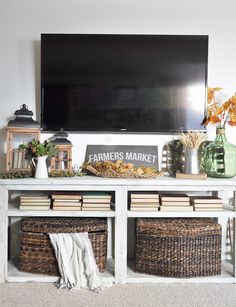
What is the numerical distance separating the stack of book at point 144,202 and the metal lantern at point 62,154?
47cm

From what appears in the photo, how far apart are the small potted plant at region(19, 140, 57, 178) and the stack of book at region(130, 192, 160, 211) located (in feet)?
1.78

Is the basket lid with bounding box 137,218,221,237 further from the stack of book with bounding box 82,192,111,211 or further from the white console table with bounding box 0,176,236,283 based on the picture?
the stack of book with bounding box 82,192,111,211

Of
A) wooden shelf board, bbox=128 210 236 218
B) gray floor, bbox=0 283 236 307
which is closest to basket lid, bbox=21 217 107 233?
wooden shelf board, bbox=128 210 236 218

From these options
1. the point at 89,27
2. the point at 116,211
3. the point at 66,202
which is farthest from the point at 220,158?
the point at 89,27

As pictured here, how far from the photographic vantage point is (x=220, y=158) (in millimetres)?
2016

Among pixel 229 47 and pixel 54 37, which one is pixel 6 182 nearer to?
pixel 54 37

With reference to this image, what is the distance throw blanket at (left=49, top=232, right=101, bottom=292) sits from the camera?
5.70ft

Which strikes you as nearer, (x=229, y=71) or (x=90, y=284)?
(x=90, y=284)

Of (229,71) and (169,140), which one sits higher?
(229,71)

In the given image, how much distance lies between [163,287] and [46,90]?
142 centimetres

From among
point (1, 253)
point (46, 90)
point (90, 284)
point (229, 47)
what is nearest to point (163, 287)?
point (90, 284)

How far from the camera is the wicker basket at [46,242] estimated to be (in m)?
1.81

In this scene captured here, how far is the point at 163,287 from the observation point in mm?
1774

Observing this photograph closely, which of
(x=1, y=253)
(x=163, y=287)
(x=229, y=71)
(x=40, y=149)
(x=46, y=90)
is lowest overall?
(x=163, y=287)
